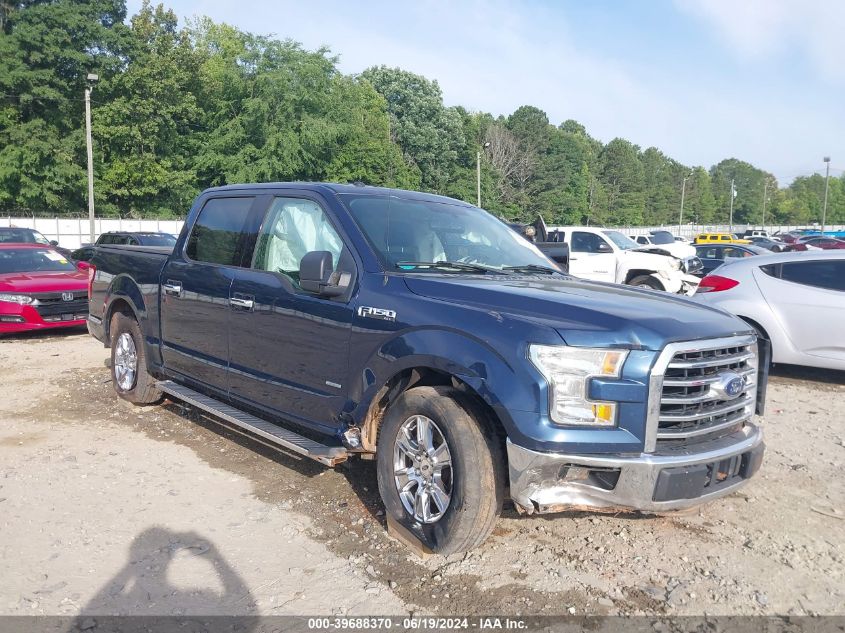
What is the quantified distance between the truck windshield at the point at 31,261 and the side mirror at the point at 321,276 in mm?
9243

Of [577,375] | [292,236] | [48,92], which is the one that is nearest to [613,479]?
[577,375]

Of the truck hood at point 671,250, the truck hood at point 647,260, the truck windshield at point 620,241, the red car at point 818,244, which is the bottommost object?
the truck hood at point 647,260

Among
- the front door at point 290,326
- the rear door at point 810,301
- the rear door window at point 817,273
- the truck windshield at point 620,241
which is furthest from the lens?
the truck windshield at point 620,241

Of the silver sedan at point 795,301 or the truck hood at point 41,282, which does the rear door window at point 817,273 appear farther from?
the truck hood at point 41,282

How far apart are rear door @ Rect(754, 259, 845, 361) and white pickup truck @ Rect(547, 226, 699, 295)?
595 centimetres

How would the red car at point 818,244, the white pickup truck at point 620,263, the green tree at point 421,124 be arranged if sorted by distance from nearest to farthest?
1. the white pickup truck at point 620,263
2. the red car at point 818,244
3. the green tree at point 421,124

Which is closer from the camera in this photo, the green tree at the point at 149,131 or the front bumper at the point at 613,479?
the front bumper at the point at 613,479

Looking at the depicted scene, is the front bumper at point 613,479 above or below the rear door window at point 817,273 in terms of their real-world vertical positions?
below

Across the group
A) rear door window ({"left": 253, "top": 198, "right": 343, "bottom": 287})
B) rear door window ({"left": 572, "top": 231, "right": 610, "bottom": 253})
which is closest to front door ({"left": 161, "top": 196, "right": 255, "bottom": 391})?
rear door window ({"left": 253, "top": 198, "right": 343, "bottom": 287})

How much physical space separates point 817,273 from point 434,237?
18.5 ft

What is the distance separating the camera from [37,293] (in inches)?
420

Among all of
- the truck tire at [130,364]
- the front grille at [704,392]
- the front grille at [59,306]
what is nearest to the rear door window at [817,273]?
the front grille at [704,392]

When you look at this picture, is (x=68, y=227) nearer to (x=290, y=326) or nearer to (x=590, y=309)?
(x=290, y=326)

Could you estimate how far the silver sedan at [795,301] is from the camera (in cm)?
781
